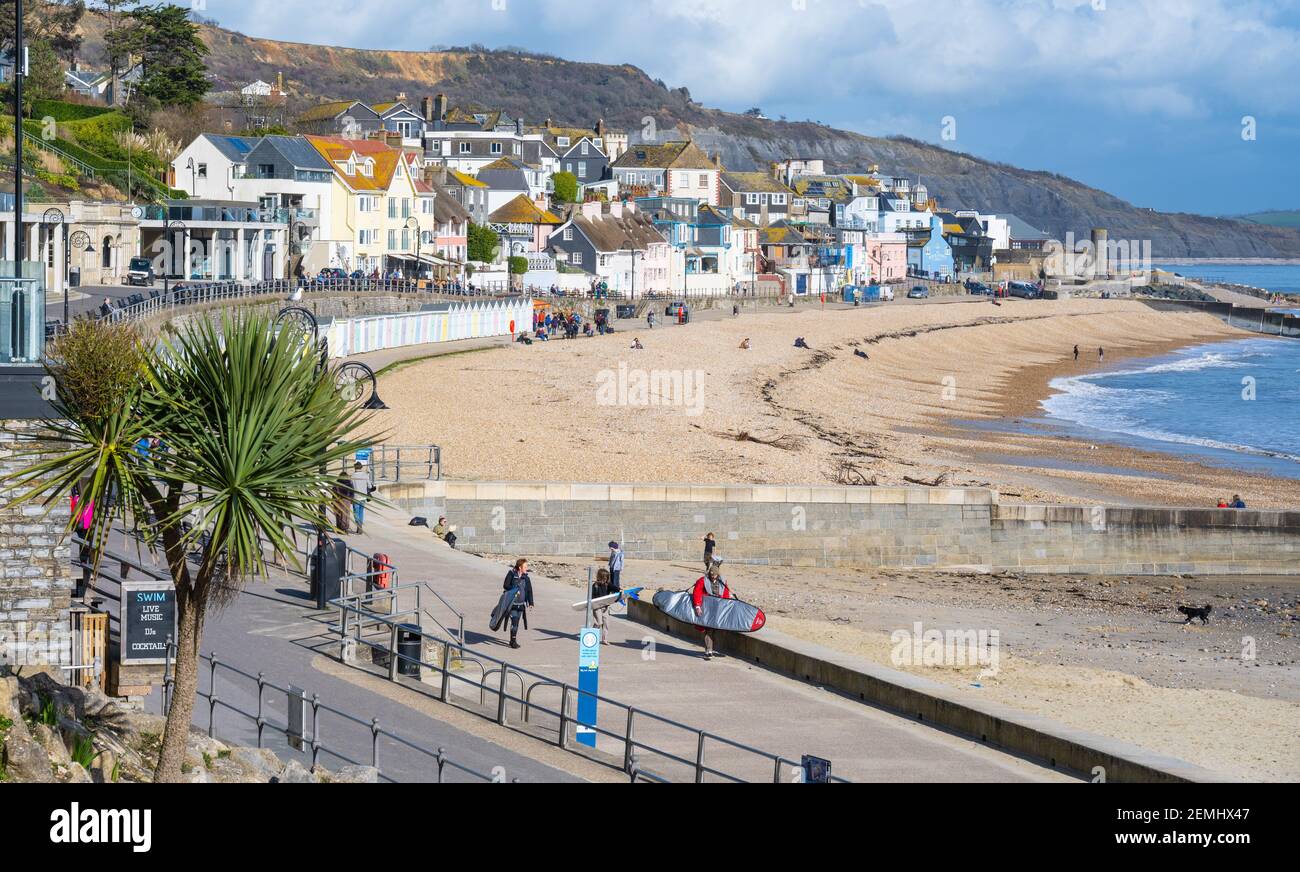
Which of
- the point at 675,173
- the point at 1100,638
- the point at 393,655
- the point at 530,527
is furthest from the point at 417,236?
the point at 393,655

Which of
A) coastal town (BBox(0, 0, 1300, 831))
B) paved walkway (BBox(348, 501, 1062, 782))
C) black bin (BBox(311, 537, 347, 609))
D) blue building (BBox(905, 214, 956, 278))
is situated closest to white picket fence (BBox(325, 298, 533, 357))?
coastal town (BBox(0, 0, 1300, 831))

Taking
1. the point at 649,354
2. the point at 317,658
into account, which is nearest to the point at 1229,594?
the point at 317,658

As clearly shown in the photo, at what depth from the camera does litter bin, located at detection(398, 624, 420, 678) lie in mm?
16062

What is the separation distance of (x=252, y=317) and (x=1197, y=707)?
13920mm

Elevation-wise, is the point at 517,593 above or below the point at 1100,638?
above

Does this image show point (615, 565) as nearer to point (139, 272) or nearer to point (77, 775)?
point (77, 775)

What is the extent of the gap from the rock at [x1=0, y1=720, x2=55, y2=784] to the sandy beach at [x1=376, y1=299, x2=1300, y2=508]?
876 inches

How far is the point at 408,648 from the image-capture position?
16391 millimetres

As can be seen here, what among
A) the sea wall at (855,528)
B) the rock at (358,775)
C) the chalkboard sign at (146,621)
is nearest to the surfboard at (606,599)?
the chalkboard sign at (146,621)

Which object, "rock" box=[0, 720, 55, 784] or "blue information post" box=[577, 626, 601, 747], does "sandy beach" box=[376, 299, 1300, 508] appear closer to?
"blue information post" box=[577, 626, 601, 747]

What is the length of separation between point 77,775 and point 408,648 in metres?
6.25

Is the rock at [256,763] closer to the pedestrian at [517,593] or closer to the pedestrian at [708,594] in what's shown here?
the pedestrian at [517,593]
